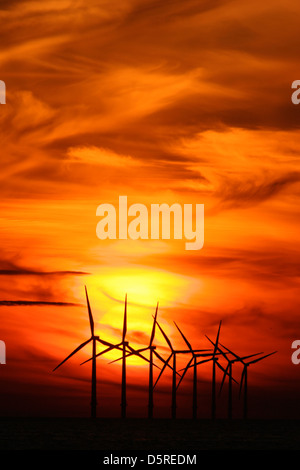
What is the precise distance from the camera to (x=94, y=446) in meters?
195
